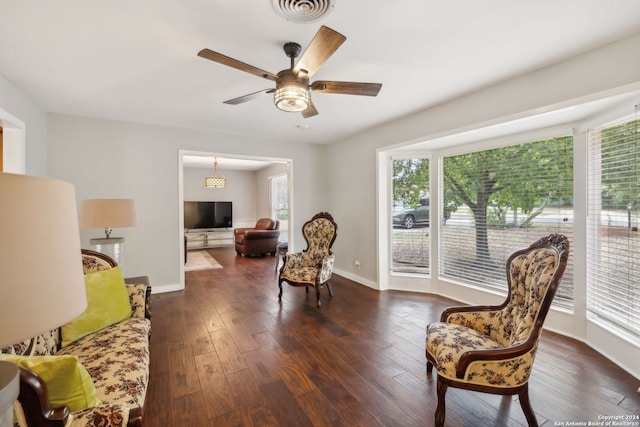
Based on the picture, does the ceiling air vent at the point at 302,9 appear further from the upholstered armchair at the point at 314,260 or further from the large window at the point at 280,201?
the large window at the point at 280,201

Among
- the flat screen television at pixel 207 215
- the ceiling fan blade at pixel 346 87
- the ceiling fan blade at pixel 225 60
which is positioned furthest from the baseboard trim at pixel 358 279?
the flat screen television at pixel 207 215

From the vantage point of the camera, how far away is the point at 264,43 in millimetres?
2105

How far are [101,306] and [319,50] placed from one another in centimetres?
228

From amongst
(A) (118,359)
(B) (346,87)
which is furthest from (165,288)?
(B) (346,87)

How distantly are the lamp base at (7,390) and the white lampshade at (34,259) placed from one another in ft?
0.38


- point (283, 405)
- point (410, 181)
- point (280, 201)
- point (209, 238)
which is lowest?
point (283, 405)

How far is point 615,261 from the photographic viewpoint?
7.81 feet

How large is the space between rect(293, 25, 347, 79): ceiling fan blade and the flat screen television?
7.48 meters

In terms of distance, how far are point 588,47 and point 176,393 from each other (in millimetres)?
3965

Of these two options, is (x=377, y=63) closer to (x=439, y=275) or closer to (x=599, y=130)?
(x=599, y=130)

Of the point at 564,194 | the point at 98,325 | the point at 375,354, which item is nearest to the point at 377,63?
the point at 564,194

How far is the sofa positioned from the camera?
90 centimetres

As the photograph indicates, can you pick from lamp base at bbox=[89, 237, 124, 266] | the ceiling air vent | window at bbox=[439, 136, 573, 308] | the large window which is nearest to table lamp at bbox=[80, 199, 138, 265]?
lamp base at bbox=[89, 237, 124, 266]

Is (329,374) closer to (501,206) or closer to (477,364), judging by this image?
(477,364)
